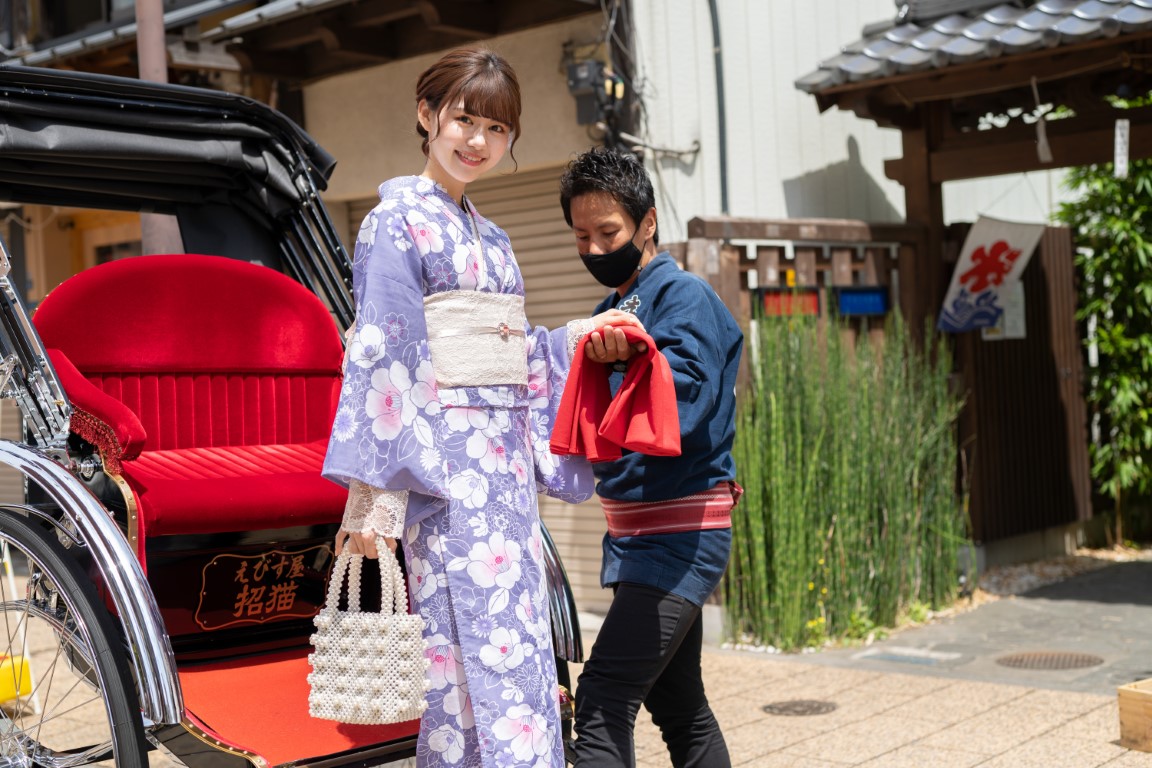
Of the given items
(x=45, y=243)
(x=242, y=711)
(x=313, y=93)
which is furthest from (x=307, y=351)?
(x=45, y=243)

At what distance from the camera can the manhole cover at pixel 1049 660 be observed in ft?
17.5

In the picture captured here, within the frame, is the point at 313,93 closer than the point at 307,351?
No

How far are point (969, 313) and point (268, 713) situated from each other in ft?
17.0

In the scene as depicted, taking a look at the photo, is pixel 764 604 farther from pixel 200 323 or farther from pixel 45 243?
pixel 45 243

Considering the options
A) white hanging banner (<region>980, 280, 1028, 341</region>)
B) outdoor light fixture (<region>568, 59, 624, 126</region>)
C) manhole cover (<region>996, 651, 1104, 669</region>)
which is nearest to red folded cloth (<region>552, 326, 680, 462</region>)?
manhole cover (<region>996, 651, 1104, 669</region>)

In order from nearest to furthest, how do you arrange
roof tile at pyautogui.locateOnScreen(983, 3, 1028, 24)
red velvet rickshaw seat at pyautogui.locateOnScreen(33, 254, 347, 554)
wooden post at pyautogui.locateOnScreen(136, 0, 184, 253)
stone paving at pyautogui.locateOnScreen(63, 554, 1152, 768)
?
red velvet rickshaw seat at pyautogui.locateOnScreen(33, 254, 347, 554), stone paving at pyautogui.locateOnScreen(63, 554, 1152, 768), wooden post at pyautogui.locateOnScreen(136, 0, 184, 253), roof tile at pyautogui.locateOnScreen(983, 3, 1028, 24)

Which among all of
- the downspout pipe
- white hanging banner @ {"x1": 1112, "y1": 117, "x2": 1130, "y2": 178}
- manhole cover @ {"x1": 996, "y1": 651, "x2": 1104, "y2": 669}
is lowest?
manhole cover @ {"x1": 996, "y1": 651, "x2": 1104, "y2": 669}

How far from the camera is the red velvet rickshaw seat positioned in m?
3.26

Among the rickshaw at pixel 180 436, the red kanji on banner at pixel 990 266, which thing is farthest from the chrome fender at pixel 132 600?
the red kanji on banner at pixel 990 266

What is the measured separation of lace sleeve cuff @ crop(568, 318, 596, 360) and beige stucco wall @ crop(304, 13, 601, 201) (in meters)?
3.85

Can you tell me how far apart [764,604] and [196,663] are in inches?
126

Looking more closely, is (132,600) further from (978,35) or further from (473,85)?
(978,35)

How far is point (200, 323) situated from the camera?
377 centimetres

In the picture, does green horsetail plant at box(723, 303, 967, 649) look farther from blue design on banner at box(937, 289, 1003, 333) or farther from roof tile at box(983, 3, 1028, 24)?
roof tile at box(983, 3, 1028, 24)
